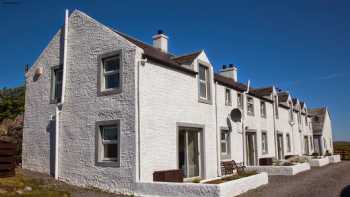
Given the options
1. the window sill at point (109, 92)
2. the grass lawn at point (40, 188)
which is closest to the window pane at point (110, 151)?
the grass lawn at point (40, 188)

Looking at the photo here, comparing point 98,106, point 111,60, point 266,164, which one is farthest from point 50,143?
point 266,164

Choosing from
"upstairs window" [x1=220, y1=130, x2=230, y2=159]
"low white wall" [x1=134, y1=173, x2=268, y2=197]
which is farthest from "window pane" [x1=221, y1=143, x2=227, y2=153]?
"low white wall" [x1=134, y1=173, x2=268, y2=197]

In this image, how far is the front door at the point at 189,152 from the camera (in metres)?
15.3

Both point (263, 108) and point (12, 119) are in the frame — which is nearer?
point (12, 119)

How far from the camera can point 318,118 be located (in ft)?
144

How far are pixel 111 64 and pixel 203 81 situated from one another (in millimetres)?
5055

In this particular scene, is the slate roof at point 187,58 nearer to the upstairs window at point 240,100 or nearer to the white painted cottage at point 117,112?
the white painted cottage at point 117,112

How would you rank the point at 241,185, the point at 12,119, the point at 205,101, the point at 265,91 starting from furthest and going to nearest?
the point at 265,91 < the point at 12,119 < the point at 205,101 < the point at 241,185

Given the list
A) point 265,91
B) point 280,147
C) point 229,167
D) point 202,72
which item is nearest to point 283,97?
point 265,91

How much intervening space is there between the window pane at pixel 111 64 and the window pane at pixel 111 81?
1.04 feet

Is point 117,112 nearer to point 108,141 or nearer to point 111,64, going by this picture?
point 108,141

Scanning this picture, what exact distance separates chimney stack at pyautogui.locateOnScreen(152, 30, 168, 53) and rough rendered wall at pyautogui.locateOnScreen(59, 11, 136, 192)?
5743 mm

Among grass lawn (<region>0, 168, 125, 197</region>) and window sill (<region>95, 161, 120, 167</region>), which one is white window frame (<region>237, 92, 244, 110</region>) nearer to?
window sill (<region>95, 161, 120, 167</region>)

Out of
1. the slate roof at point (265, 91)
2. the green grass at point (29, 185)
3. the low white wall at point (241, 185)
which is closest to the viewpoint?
the green grass at point (29, 185)
